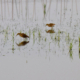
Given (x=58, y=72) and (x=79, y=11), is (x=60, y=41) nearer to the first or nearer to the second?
(x=58, y=72)

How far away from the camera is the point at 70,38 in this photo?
196 centimetres

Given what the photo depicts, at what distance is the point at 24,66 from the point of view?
129 centimetres

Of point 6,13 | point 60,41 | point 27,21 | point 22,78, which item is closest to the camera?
point 22,78

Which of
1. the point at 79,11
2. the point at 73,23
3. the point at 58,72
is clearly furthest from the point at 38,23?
the point at 58,72

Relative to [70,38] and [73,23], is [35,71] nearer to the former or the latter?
[70,38]

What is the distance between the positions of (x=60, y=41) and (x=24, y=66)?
633 mm

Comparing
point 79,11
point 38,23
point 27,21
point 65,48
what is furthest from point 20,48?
point 79,11

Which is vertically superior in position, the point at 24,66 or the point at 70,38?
the point at 70,38

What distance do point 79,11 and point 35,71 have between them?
230cm

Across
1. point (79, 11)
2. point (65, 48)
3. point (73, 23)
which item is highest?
point (79, 11)

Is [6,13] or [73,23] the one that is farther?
[6,13]

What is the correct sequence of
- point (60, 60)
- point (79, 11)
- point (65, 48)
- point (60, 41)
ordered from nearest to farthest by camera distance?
point (60, 60) < point (65, 48) < point (60, 41) < point (79, 11)

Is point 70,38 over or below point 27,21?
below

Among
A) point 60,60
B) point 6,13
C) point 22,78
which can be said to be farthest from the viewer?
point 6,13
